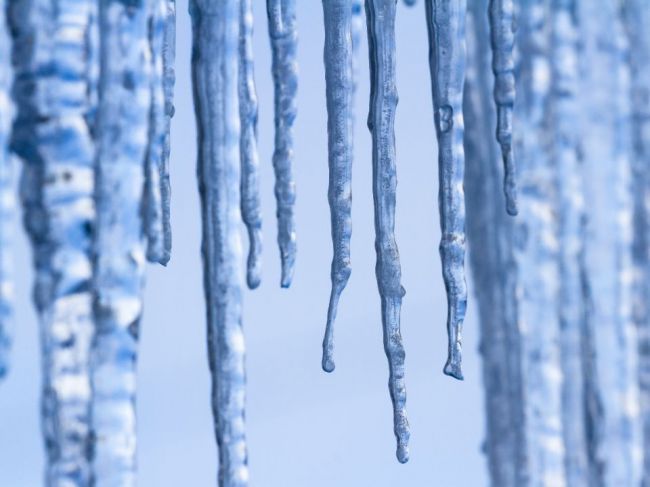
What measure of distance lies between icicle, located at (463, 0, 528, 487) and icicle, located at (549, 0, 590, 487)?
52mm

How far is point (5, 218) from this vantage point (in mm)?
663

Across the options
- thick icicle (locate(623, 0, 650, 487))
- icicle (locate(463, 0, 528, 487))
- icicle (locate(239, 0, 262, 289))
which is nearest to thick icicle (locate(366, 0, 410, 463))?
icicle (locate(239, 0, 262, 289))

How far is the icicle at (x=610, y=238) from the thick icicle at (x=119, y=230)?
0.53 m

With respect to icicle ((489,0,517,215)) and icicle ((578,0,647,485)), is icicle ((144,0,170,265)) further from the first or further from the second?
icicle ((578,0,647,485))

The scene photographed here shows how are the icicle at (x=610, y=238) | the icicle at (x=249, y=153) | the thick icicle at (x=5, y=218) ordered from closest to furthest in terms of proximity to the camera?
the thick icicle at (x=5, y=218)
the icicle at (x=249, y=153)
the icicle at (x=610, y=238)

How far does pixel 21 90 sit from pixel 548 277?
59 cm

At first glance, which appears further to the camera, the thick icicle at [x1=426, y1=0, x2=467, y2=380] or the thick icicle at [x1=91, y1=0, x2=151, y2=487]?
the thick icicle at [x1=426, y1=0, x2=467, y2=380]

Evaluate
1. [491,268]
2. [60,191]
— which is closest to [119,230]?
[60,191]

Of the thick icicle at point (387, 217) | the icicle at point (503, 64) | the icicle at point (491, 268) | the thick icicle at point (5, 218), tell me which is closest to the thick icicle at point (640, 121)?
the icicle at point (491, 268)

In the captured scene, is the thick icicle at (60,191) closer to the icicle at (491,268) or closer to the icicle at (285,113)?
the icicle at (285,113)

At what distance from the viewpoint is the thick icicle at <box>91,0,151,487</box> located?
2.15 feet

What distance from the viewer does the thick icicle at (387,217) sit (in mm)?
841

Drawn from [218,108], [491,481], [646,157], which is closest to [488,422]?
[491,481]

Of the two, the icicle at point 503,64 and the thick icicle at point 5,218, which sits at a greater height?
the icicle at point 503,64
